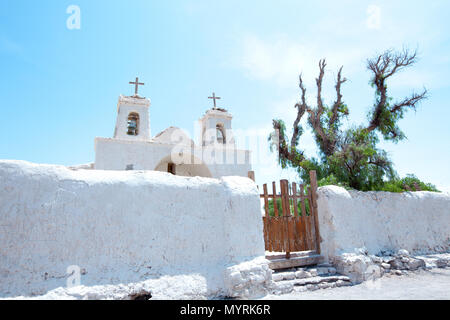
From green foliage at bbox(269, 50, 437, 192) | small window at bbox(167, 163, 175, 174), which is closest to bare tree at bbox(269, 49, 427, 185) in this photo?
green foliage at bbox(269, 50, 437, 192)

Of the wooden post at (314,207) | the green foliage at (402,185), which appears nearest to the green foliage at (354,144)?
the green foliage at (402,185)

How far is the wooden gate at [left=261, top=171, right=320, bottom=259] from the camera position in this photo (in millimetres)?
5934

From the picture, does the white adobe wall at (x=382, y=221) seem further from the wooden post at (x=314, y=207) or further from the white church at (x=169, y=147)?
the white church at (x=169, y=147)

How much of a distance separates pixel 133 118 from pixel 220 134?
13.9ft

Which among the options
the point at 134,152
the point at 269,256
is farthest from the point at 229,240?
the point at 134,152

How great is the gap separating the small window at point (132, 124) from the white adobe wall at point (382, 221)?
945 centimetres

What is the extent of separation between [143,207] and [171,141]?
942 centimetres

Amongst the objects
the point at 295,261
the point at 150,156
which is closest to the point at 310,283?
the point at 295,261

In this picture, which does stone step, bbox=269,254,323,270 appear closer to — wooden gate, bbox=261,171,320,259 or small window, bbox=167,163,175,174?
wooden gate, bbox=261,171,320,259

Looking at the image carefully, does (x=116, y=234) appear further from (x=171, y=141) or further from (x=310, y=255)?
(x=171, y=141)

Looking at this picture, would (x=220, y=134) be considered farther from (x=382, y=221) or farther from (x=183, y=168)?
(x=382, y=221)

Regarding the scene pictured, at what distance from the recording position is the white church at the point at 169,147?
1211 centimetres

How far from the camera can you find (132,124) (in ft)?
43.9

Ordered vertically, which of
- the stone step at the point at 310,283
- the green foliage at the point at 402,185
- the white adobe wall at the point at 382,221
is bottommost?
the stone step at the point at 310,283
